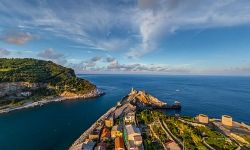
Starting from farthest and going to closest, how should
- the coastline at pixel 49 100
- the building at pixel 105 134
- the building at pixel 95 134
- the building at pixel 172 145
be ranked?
1. the coastline at pixel 49 100
2. the building at pixel 95 134
3. the building at pixel 105 134
4. the building at pixel 172 145

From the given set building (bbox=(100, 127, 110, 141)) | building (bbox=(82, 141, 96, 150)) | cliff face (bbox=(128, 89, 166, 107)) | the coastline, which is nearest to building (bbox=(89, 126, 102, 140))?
building (bbox=(100, 127, 110, 141))

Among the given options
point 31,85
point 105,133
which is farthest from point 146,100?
point 31,85

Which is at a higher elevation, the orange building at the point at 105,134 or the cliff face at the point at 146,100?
the cliff face at the point at 146,100

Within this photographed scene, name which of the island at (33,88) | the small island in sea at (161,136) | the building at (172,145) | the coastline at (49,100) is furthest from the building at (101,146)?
the island at (33,88)

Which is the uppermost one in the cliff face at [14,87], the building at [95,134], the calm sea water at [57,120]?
the cliff face at [14,87]

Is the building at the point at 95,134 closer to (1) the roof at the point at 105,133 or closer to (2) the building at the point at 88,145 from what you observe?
(1) the roof at the point at 105,133

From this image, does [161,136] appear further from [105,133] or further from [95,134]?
[95,134]

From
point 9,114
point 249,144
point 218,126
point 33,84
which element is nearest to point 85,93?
point 33,84

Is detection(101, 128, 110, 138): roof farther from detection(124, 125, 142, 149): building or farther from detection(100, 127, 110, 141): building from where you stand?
detection(124, 125, 142, 149): building

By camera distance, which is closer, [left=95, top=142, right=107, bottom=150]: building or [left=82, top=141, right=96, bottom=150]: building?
[left=95, top=142, right=107, bottom=150]: building

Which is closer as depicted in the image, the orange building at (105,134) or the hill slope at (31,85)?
the orange building at (105,134)
